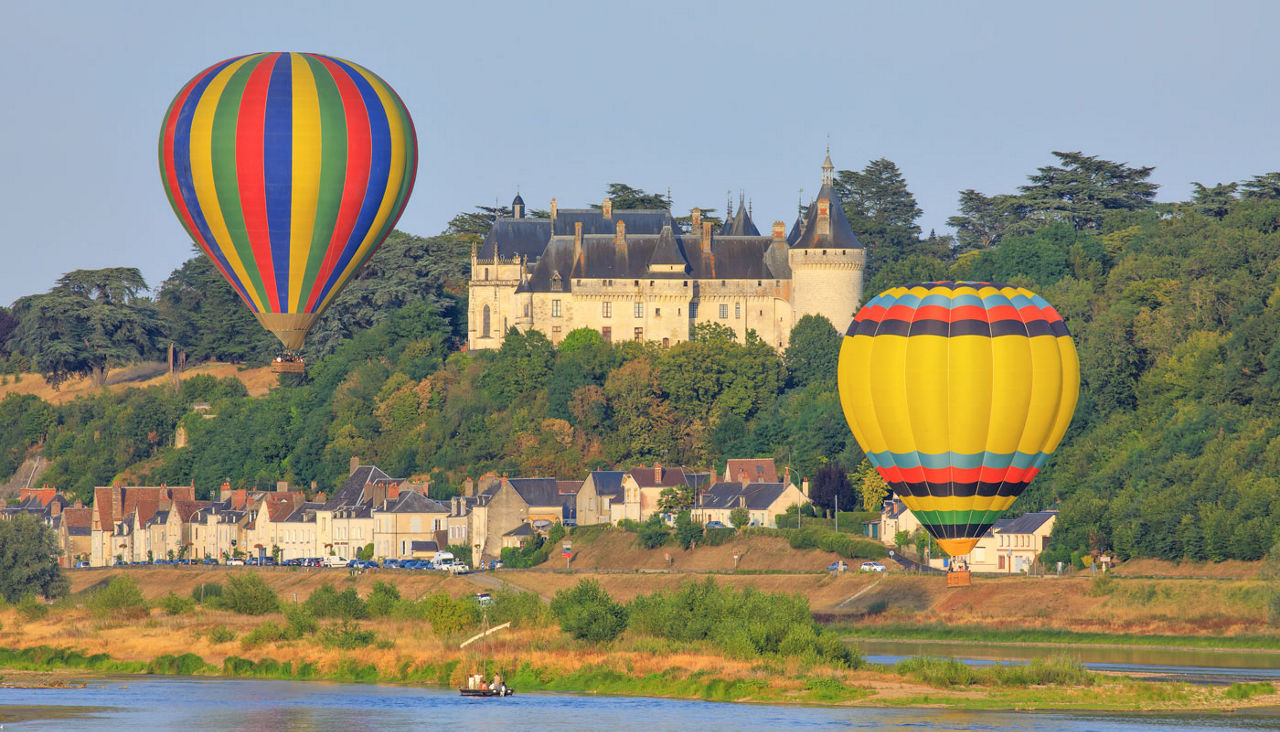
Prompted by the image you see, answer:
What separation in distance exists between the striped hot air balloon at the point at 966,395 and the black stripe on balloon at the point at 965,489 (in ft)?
0.06

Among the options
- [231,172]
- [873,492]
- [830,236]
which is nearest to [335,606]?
[231,172]

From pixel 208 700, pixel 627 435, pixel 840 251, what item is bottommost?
pixel 208 700

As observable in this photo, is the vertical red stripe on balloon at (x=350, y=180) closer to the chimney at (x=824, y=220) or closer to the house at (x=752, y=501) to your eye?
the house at (x=752, y=501)

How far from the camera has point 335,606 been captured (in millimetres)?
52719

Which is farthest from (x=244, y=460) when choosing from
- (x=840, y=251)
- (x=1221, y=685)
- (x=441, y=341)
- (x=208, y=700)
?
(x=1221, y=685)

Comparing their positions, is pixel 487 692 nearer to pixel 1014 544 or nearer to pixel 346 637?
pixel 346 637

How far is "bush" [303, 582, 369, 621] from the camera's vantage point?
52469mm

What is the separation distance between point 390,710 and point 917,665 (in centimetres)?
1026

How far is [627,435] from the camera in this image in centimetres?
8069

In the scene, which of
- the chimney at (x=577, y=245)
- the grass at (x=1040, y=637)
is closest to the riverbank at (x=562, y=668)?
the grass at (x=1040, y=637)

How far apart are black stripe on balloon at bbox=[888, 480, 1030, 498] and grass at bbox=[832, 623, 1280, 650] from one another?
11.5m

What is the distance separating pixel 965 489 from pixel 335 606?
56.4 feet

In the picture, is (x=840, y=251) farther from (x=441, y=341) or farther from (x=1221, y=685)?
(x=1221, y=685)

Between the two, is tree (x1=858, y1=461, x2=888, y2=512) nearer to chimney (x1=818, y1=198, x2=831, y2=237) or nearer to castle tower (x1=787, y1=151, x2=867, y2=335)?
castle tower (x1=787, y1=151, x2=867, y2=335)
